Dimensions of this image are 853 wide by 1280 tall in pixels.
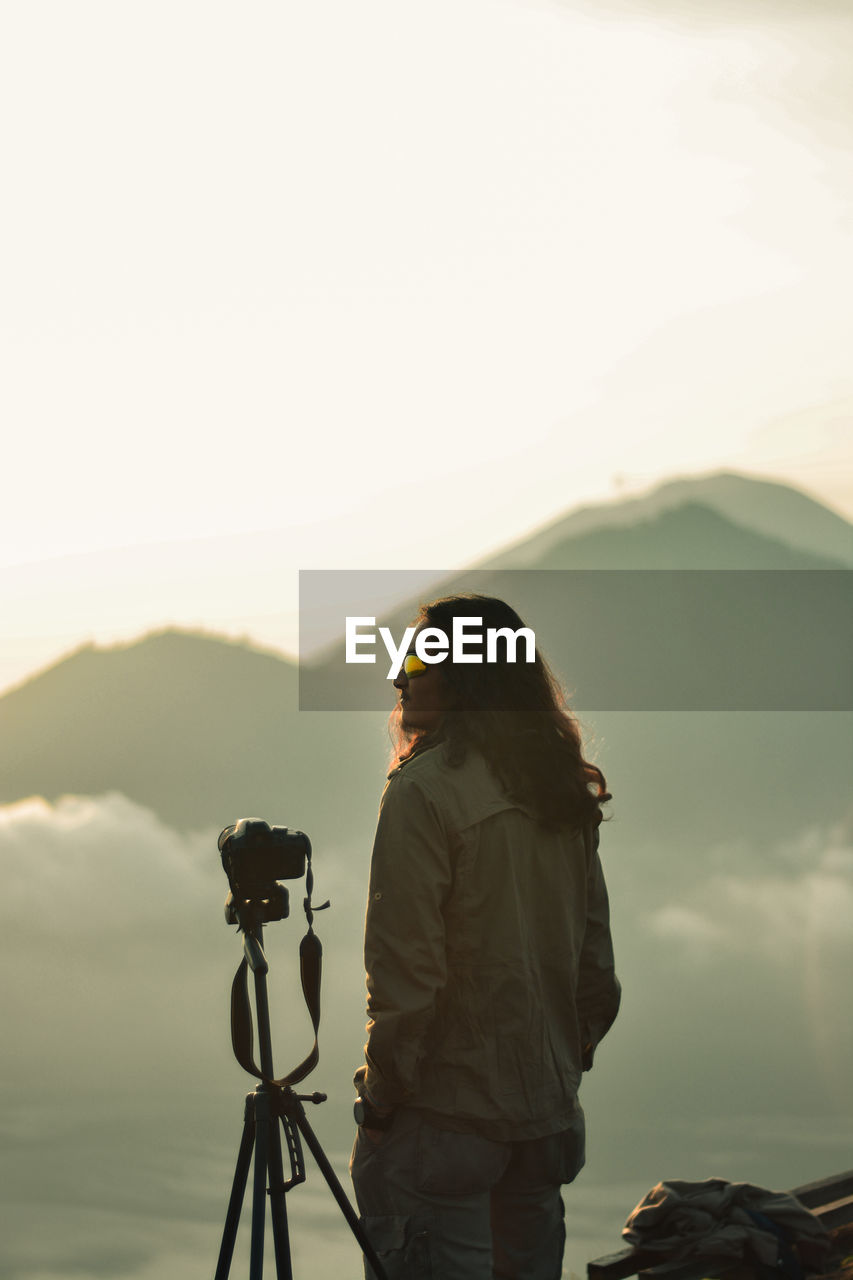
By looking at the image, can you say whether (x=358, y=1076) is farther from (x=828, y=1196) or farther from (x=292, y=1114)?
(x=828, y=1196)

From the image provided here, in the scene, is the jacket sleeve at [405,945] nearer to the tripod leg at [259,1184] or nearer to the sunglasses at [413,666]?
the sunglasses at [413,666]

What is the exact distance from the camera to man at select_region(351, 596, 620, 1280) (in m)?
2.20

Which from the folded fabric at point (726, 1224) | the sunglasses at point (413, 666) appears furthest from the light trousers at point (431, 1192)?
the folded fabric at point (726, 1224)

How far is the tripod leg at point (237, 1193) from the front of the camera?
2514 millimetres

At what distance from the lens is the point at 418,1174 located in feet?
7.29

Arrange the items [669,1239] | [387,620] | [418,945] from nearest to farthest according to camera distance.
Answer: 1. [418,945]
2. [669,1239]
3. [387,620]

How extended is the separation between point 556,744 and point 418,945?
48 centimetres

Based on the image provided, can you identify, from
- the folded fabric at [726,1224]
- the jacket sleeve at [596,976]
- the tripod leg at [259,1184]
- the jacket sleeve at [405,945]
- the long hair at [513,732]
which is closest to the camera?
the jacket sleeve at [405,945]

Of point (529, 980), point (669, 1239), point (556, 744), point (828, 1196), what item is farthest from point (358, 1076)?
point (828, 1196)

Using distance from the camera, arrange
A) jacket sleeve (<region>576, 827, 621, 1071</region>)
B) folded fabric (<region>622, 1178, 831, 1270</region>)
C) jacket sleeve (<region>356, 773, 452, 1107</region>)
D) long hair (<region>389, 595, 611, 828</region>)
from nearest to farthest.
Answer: jacket sleeve (<region>356, 773, 452, 1107</region>), long hair (<region>389, 595, 611, 828</region>), jacket sleeve (<region>576, 827, 621, 1071</region>), folded fabric (<region>622, 1178, 831, 1270</region>)

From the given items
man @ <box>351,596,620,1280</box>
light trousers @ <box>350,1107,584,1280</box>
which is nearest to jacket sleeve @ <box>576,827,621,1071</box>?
man @ <box>351,596,620,1280</box>

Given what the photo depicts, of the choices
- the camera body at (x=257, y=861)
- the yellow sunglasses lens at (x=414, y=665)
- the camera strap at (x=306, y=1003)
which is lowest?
the camera strap at (x=306, y=1003)

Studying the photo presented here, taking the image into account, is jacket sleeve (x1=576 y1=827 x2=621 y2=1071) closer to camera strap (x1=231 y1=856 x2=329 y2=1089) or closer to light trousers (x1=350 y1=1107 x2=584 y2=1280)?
light trousers (x1=350 y1=1107 x2=584 y2=1280)

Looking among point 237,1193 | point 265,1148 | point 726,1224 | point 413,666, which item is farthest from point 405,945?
point 726,1224
